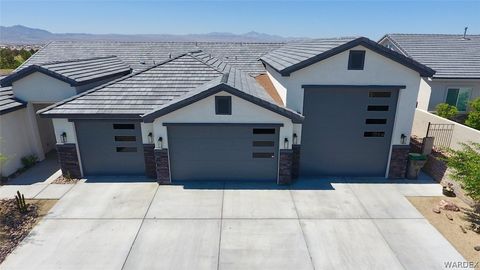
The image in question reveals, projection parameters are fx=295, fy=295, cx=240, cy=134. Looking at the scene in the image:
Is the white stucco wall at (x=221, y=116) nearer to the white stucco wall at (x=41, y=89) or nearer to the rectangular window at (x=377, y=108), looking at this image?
the rectangular window at (x=377, y=108)

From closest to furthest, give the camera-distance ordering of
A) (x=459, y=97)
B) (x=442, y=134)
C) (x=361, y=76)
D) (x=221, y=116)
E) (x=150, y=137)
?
(x=221, y=116)
(x=361, y=76)
(x=150, y=137)
(x=442, y=134)
(x=459, y=97)

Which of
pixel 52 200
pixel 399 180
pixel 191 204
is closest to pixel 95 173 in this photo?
pixel 52 200

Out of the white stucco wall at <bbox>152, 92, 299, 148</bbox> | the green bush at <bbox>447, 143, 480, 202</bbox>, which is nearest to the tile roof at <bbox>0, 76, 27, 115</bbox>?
the white stucco wall at <bbox>152, 92, 299, 148</bbox>

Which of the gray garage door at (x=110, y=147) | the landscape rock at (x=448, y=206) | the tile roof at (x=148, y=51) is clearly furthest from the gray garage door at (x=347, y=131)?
the tile roof at (x=148, y=51)

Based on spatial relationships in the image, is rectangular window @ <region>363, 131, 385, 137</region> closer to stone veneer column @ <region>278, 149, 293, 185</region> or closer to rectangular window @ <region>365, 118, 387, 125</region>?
rectangular window @ <region>365, 118, 387, 125</region>

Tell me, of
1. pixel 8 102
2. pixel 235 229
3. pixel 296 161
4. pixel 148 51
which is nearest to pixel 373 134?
pixel 296 161

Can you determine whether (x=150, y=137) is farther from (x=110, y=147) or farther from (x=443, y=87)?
(x=443, y=87)
